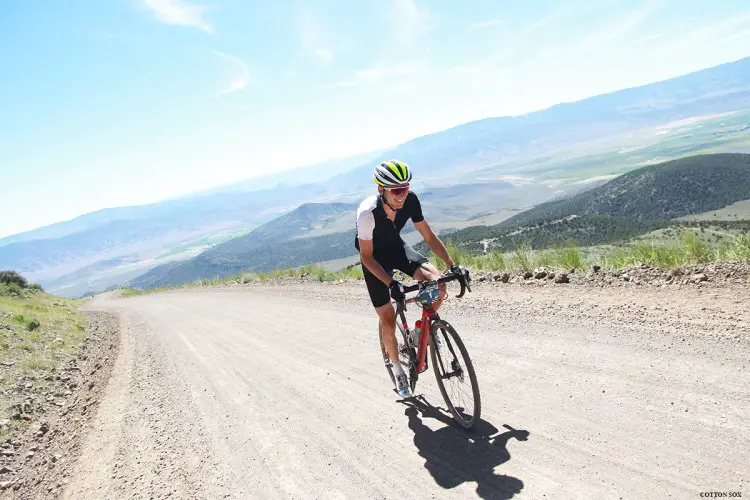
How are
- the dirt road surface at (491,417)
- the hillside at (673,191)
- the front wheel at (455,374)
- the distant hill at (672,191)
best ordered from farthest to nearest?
1. the hillside at (673,191)
2. the distant hill at (672,191)
3. the front wheel at (455,374)
4. the dirt road surface at (491,417)

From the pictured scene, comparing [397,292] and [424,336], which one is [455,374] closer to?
[424,336]

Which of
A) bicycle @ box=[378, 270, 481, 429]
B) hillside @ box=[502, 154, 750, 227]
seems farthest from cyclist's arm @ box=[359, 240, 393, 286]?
hillside @ box=[502, 154, 750, 227]

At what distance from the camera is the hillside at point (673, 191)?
274ft

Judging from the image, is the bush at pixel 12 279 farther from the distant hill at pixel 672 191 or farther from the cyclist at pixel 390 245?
the distant hill at pixel 672 191

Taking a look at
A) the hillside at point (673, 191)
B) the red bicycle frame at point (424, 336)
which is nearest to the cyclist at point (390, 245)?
the red bicycle frame at point (424, 336)

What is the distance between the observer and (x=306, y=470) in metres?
4.33

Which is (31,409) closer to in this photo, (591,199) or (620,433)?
(620,433)

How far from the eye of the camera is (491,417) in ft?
14.9

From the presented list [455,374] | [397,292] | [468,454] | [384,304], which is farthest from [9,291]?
[468,454]

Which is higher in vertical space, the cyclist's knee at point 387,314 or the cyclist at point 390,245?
the cyclist at point 390,245

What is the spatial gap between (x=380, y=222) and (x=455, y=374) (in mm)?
1843

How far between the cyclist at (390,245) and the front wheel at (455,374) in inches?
14.1

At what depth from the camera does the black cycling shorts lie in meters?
5.16

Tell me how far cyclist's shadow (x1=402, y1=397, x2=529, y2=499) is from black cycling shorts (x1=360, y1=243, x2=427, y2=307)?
1.40 m
